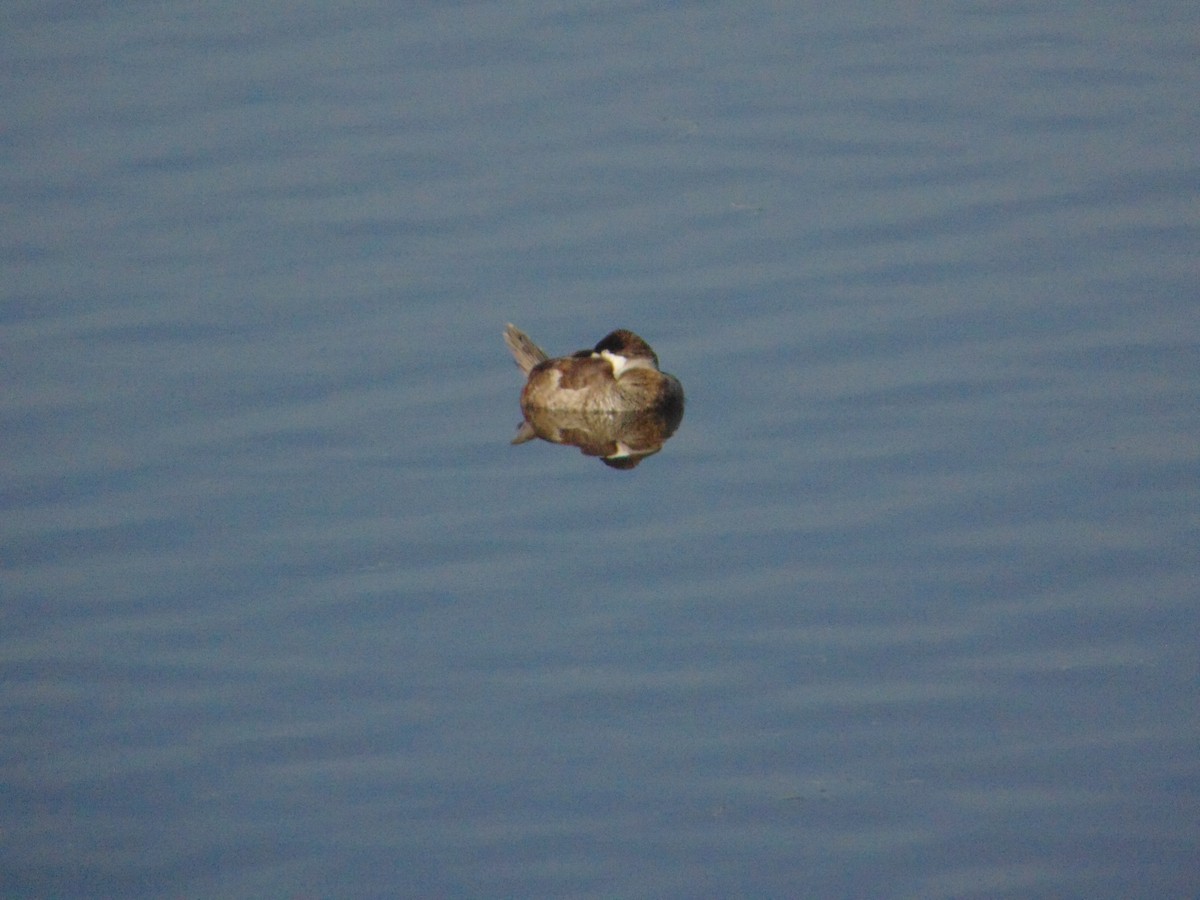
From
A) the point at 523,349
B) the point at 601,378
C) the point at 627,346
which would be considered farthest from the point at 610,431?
the point at 523,349

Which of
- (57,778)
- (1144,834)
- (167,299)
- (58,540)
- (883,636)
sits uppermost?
(167,299)

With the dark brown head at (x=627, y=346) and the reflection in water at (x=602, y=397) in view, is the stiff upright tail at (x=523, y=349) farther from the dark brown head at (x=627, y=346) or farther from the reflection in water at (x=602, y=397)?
the dark brown head at (x=627, y=346)

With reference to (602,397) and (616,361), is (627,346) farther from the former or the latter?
(602,397)

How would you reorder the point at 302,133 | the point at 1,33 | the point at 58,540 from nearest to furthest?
the point at 58,540, the point at 302,133, the point at 1,33

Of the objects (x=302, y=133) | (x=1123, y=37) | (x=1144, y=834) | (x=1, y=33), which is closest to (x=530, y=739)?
(x=1144, y=834)

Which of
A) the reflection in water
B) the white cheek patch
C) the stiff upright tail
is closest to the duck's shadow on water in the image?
the reflection in water

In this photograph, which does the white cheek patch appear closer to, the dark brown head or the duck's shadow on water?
the dark brown head

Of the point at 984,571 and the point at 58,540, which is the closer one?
the point at 984,571

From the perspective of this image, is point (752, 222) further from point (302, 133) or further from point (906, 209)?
point (302, 133)

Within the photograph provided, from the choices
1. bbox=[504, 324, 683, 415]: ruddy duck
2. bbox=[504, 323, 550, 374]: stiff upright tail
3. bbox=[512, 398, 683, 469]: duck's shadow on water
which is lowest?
bbox=[512, 398, 683, 469]: duck's shadow on water
